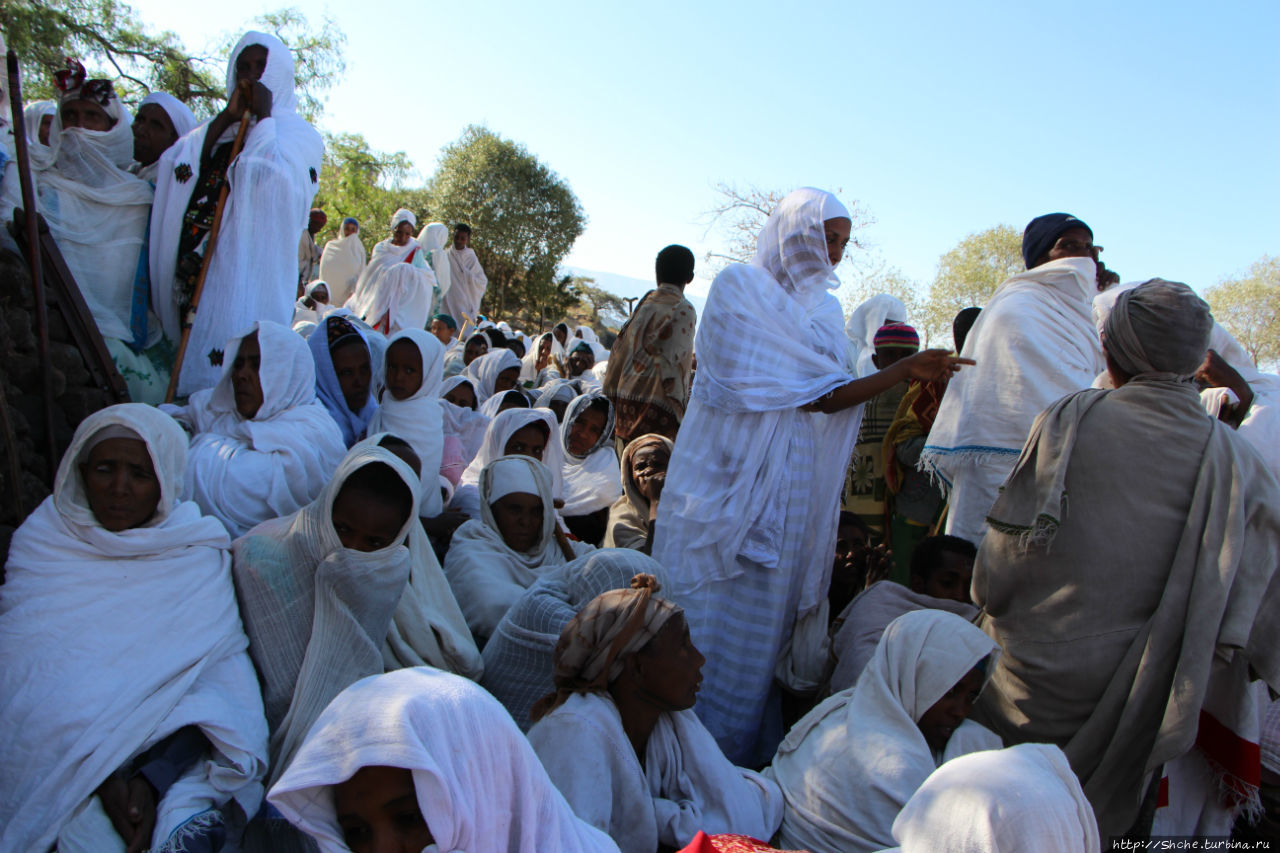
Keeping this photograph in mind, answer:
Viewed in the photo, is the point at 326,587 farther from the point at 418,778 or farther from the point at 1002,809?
the point at 1002,809

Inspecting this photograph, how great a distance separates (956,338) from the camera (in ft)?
16.3

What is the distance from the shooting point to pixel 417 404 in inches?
180

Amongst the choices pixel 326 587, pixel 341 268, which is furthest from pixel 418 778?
pixel 341 268

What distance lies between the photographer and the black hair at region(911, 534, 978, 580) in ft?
11.3

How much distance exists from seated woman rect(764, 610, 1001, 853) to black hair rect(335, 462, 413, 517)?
4.73 ft

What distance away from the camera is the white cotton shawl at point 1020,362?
11.5 feet

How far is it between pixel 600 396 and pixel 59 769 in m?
3.69

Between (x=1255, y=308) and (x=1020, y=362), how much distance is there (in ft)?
94.3

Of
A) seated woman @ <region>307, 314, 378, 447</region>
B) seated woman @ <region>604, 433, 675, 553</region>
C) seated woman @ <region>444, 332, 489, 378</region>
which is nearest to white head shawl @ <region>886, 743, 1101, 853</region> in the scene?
seated woman @ <region>604, 433, 675, 553</region>

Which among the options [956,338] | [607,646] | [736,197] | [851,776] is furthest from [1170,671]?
[736,197]

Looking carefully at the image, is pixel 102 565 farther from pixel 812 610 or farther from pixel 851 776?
pixel 812 610

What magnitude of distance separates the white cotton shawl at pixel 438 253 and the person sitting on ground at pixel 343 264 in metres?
1.07

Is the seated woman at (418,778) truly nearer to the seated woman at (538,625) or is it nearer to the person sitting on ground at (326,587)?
the person sitting on ground at (326,587)

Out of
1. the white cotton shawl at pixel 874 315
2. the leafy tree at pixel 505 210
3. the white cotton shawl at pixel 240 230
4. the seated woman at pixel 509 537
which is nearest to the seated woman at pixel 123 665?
the seated woman at pixel 509 537
